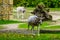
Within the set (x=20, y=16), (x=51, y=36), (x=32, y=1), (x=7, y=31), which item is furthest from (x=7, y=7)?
(x=32, y=1)

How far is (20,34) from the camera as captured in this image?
13562mm

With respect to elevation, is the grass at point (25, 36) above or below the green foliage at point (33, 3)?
below

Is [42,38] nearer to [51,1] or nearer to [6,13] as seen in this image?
[6,13]

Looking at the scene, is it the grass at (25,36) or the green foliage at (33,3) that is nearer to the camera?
the grass at (25,36)

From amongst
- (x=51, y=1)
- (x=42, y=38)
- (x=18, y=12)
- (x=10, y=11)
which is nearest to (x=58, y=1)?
(x=51, y=1)

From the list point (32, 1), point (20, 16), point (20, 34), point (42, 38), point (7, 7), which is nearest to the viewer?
point (42, 38)

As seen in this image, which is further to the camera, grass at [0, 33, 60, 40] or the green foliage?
the green foliage

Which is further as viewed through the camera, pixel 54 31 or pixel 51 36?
pixel 54 31

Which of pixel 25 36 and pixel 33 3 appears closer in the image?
pixel 25 36

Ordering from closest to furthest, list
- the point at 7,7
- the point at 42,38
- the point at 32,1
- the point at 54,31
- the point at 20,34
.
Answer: the point at 42,38 → the point at 20,34 → the point at 54,31 → the point at 7,7 → the point at 32,1

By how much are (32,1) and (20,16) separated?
677 cm

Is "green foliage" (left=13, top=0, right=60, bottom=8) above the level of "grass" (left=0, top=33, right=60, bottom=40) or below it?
above

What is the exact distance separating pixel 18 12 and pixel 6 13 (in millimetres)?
2807

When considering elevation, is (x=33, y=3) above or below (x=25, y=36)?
above
